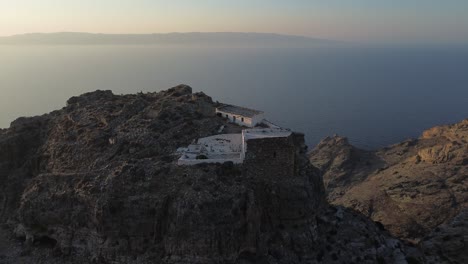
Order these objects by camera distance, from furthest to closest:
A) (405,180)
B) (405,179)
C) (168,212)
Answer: (405,179), (405,180), (168,212)

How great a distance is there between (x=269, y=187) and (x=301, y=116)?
13575cm

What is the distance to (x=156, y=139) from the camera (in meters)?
42.7

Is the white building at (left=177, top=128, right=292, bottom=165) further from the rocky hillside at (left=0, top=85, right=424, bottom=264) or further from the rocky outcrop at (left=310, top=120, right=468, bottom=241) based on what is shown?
the rocky outcrop at (left=310, top=120, right=468, bottom=241)

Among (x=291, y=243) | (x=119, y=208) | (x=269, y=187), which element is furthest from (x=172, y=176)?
(x=291, y=243)

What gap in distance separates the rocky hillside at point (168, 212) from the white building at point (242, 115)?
147 cm

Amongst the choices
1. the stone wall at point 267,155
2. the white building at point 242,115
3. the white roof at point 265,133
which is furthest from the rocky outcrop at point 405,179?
the stone wall at point 267,155

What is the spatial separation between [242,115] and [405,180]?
137 feet

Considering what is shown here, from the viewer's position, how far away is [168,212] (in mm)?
34000

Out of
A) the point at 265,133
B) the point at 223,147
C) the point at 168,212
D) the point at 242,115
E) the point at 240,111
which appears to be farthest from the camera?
the point at 240,111

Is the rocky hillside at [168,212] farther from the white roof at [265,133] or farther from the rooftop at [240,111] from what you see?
the white roof at [265,133]

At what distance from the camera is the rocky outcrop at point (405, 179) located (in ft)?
208

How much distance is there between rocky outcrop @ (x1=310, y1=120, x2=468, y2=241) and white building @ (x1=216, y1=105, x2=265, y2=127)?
85.0ft

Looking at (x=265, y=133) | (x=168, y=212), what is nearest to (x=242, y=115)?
(x=265, y=133)

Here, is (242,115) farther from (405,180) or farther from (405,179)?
(405,179)
